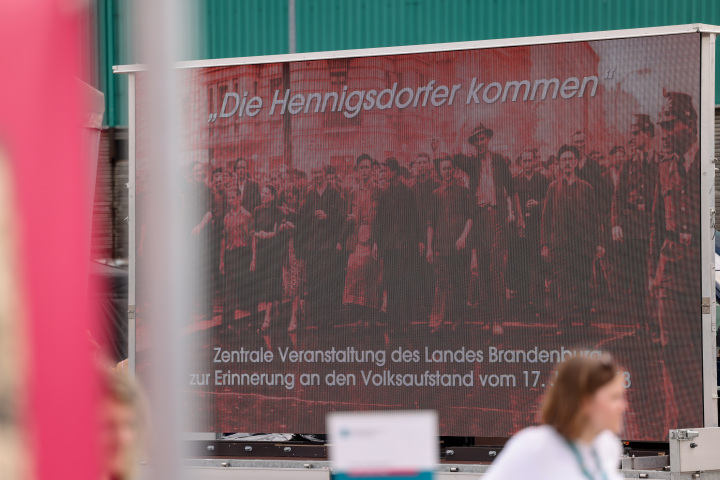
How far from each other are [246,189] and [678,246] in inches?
114

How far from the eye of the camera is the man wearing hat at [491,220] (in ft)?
22.5

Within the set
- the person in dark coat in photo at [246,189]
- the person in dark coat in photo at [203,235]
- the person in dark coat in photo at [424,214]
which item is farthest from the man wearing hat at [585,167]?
the person in dark coat in photo at [203,235]

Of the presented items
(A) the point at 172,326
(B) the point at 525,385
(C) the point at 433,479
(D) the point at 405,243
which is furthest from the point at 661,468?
(A) the point at 172,326

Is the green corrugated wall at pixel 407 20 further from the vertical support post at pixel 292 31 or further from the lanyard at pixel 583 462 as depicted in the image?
the lanyard at pixel 583 462

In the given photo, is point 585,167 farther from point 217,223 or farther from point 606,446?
point 606,446

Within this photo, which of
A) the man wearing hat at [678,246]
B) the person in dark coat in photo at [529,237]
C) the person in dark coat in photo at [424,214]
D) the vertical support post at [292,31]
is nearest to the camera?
the man wearing hat at [678,246]

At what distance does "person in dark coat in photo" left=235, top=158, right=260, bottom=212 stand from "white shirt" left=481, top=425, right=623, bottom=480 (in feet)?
13.3

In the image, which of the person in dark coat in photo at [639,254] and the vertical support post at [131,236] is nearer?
the person in dark coat in photo at [639,254]

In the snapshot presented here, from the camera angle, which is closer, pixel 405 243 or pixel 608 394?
pixel 608 394

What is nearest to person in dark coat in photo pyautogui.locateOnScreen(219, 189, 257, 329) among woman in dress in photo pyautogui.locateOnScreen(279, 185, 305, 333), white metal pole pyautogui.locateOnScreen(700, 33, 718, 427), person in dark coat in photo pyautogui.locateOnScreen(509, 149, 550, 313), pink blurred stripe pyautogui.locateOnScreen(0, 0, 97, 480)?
woman in dress in photo pyautogui.locateOnScreen(279, 185, 305, 333)

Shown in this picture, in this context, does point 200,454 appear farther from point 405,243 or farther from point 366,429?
point 366,429

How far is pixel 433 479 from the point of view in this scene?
109 inches

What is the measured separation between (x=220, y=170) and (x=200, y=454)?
2.04 metres

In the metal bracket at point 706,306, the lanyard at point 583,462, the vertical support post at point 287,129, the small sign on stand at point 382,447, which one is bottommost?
the lanyard at point 583,462
